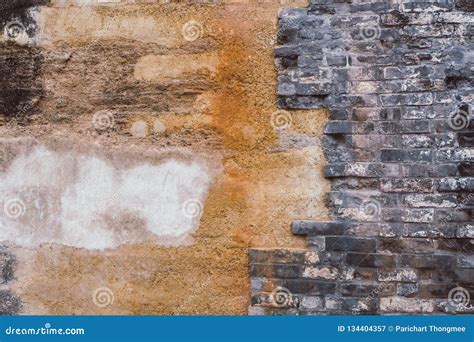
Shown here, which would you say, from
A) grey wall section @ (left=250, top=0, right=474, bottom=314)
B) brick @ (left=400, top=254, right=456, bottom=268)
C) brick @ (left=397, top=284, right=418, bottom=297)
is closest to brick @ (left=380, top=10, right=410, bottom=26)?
grey wall section @ (left=250, top=0, right=474, bottom=314)

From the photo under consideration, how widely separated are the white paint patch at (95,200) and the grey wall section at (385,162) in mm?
442

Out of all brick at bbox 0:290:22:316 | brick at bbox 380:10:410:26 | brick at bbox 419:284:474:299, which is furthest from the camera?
brick at bbox 0:290:22:316

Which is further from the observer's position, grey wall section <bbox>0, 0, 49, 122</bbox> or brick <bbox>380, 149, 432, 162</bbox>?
grey wall section <bbox>0, 0, 49, 122</bbox>

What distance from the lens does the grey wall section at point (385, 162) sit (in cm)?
284

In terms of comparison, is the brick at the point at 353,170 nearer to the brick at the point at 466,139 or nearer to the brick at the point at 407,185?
the brick at the point at 407,185

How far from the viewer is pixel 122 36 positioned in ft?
10.3

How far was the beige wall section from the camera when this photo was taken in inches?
117

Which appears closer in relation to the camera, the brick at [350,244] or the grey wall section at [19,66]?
the brick at [350,244]

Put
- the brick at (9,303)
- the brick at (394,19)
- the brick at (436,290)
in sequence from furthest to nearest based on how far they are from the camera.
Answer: the brick at (9,303), the brick at (394,19), the brick at (436,290)

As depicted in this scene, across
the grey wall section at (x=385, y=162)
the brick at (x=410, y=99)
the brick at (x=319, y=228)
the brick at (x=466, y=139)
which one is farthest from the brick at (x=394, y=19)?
the brick at (x=319, y=228)

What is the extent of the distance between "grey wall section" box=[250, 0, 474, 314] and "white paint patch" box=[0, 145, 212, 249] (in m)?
0.44

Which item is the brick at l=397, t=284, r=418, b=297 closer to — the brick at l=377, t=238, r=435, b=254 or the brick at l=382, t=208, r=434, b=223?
the brick at l=377, t=238, r=435, b=254

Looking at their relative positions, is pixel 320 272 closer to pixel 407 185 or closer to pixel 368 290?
pixel 368 290

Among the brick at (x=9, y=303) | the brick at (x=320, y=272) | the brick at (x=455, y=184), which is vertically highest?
the brick at (x=455, y=184)
